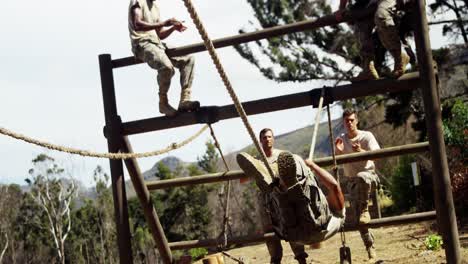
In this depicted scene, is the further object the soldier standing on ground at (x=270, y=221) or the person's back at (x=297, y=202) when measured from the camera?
the soldier standing on ground at (x=270, y=221)

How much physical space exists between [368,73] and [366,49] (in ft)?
0.82

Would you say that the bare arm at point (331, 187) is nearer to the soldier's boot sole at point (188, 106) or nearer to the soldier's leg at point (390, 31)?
the soldier's leg at point (390, 31)

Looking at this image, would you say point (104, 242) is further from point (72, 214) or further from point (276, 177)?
point (276, 177)

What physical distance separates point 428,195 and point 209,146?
1888 centimetres

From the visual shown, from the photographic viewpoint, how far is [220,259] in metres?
5.20

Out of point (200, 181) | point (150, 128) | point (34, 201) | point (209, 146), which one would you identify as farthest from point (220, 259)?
point (34, 201)

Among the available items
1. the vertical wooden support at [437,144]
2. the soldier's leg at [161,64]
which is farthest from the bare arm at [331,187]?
the soldier's leg at [161,64]

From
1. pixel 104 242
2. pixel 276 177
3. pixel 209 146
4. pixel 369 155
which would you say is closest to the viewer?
pixel 276 177

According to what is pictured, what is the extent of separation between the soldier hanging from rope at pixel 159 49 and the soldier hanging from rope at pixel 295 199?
1702 millimetres

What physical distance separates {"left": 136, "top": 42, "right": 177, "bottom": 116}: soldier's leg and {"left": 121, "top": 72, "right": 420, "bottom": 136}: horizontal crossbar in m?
0.12

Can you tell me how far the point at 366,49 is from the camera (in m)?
5.14

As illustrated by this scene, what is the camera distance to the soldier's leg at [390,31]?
483cm

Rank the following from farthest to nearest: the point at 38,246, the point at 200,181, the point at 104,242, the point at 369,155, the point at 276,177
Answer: the point at 38,246 → the point at 104,242 → the point at 200,181 → the point at 369,155 → the point at 276,177

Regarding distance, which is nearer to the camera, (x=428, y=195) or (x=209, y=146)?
(x=428, y=195)
